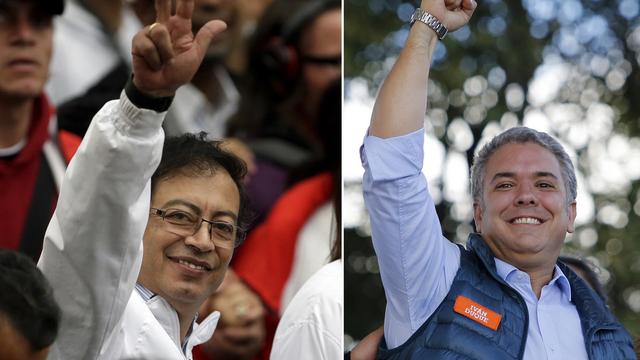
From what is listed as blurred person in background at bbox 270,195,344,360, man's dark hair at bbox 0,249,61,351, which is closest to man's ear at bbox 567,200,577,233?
blurred person in background at bbox 270,195,344,360

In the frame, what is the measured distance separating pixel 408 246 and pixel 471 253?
0.23m

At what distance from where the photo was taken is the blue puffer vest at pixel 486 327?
9.21ft

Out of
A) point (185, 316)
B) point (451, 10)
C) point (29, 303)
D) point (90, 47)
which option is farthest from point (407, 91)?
point (90, 47)

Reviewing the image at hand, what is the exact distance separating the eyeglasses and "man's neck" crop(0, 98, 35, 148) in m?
1.11

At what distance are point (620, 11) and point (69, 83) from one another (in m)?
2.10

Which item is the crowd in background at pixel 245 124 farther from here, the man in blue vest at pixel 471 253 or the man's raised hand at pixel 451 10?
the man's raised hand at pixel 451 10

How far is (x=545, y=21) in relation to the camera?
342 centimetres

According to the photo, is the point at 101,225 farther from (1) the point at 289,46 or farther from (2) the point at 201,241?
(1) the point at 289,46

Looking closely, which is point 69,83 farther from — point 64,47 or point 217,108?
point 217,108

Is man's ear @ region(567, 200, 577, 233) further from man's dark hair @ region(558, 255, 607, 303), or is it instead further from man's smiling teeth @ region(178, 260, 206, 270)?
man's smiling teeth @ region(178, 260, 206, 270)

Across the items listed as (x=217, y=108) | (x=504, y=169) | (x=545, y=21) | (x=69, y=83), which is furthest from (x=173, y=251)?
(x=217, y=108)

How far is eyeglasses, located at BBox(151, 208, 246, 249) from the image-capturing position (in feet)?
9.44

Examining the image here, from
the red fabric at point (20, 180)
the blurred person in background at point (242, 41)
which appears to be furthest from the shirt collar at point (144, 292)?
the blurred person in background at point (242, 41)

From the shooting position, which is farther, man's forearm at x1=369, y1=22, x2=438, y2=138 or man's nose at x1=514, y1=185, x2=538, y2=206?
man's nose at x1=514, y1=185, x2=538, y2=206
